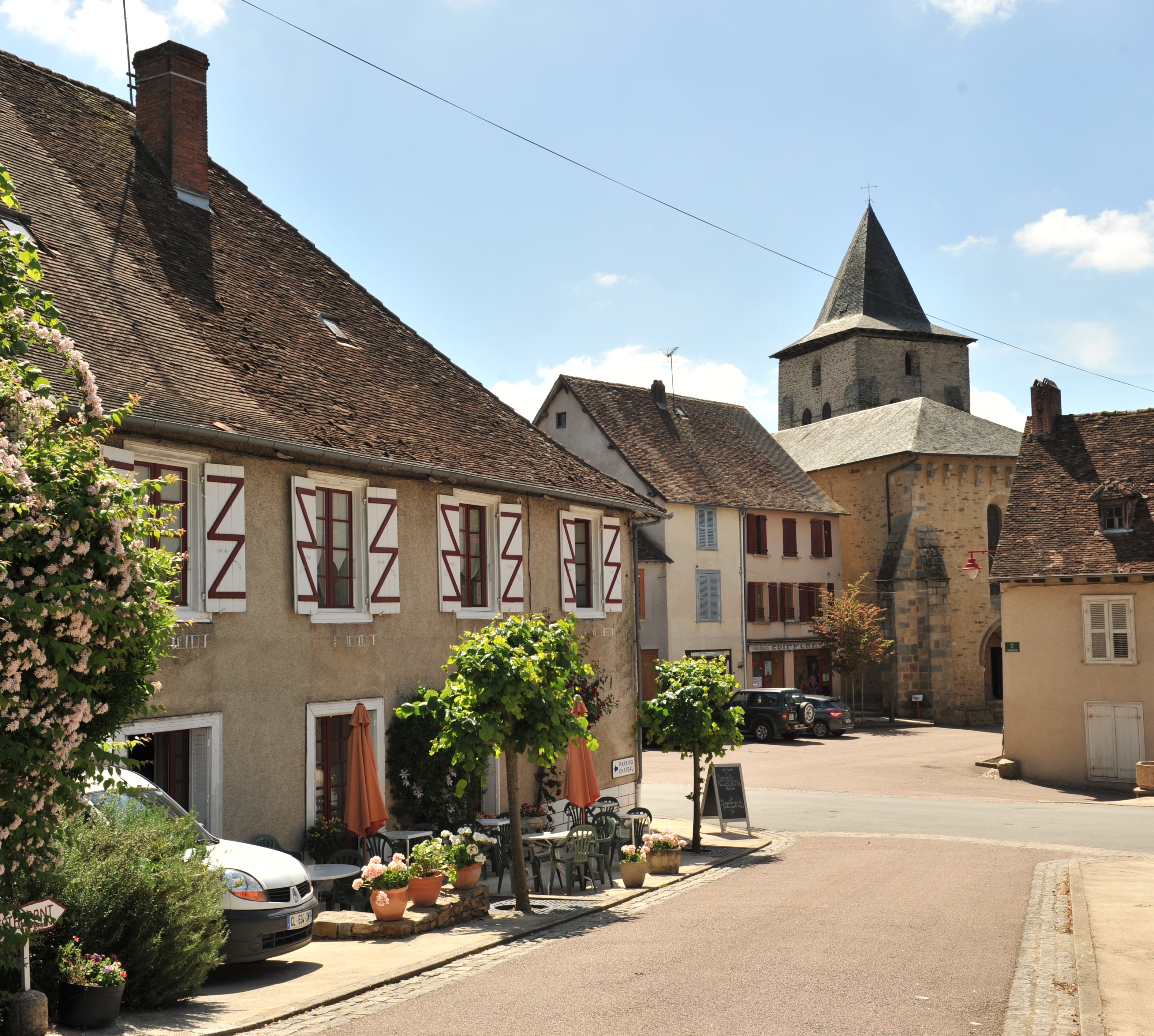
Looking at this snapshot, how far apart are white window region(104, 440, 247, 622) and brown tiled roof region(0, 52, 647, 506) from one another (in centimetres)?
45

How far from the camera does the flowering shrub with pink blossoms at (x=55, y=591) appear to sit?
17.5 feet

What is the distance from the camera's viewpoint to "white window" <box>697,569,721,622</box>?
37.8 m

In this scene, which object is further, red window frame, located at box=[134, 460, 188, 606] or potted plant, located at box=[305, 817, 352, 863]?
potted plant, located at box=[305, 817, 352, 863]

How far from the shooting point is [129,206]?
14.8m

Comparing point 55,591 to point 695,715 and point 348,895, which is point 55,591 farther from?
point 695,715

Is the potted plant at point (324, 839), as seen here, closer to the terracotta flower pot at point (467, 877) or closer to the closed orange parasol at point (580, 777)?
the terracotta flower pot at point (467, 877)

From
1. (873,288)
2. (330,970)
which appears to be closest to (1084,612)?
(330,970)

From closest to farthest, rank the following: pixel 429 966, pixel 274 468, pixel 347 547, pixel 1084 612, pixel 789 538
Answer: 1. pixel 429 966
2. pixel 274 468
3. pixel 347 547
4. pixel 1084 612
5. pixel 789 538

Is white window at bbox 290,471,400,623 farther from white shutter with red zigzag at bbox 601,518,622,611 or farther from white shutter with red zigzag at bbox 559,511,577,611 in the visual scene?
white shutter with red zigzag at bbox 601,518,622,611

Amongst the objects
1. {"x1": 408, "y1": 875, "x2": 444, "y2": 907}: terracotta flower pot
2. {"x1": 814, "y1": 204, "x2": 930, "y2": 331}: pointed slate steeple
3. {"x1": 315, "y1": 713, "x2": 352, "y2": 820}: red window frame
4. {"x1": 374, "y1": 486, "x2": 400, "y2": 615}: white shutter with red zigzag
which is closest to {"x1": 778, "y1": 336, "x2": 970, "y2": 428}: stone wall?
{"x1": 814, "y1": 204, "x2": 930, "y2": 331}: pointed slate steeple

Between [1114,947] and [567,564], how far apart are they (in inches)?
382

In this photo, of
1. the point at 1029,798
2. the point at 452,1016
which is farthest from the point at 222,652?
the point at 1029,798

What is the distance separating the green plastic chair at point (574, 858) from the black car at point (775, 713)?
21.1 metres

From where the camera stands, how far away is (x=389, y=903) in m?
10.5
